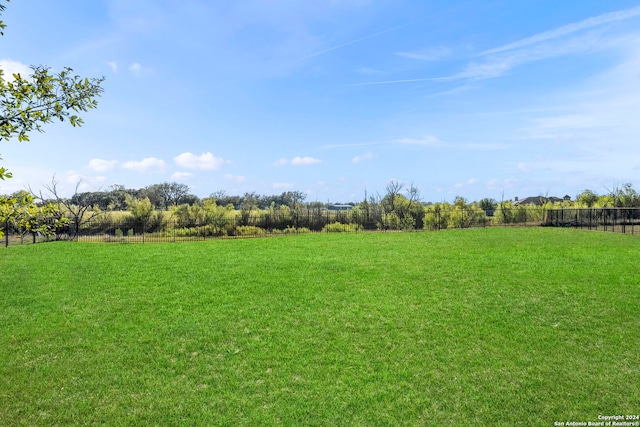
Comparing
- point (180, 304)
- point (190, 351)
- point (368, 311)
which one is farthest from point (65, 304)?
point (368, 311)

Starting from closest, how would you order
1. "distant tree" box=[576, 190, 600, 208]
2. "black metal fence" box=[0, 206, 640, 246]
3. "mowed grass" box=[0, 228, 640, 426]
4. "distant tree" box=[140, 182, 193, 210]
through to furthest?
"mowed grass" box=[0, 228, 640, 426] → "black metal fence" box=[0, 206, 640, 246] → "distant tree" box=[576, 190, 600, 208] → "distant tree" box=[140, 182, 193, 210]

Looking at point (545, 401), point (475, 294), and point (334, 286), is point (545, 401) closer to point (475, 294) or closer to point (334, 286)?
point (475, 294)

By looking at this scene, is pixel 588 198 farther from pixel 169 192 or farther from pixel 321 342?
pixel 169 192

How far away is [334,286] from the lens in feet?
26.3

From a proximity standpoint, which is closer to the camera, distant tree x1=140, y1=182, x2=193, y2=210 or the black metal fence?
the black metal fence

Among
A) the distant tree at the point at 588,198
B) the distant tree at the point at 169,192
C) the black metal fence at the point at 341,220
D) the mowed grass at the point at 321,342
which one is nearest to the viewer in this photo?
the mowed grass at the point at 321,342

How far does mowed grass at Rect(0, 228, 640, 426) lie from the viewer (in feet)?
13.1

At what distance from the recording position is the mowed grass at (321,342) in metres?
4.00

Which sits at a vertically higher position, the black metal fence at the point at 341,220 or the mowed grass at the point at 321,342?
the black metal fence at the point at 341,220

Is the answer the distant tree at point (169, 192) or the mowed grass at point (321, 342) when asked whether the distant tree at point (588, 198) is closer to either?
the mowed grass at point (321, 342)

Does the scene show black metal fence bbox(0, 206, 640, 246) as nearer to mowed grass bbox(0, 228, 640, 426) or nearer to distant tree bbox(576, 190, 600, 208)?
distant tree bbox(576, 190, 600, 208)

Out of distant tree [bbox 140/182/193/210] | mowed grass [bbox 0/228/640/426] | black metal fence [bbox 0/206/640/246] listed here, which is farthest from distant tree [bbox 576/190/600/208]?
distant tree [bbox 140/182/193/210]

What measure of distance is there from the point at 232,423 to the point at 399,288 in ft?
16.2

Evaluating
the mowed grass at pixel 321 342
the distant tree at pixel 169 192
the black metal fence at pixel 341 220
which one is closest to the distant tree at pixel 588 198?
the black metal fence at pixel 341 220
